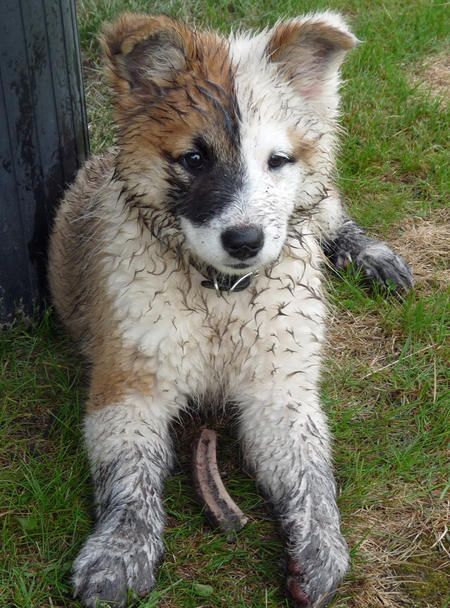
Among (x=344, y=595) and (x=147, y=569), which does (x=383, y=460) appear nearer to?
(x=344, y=595)

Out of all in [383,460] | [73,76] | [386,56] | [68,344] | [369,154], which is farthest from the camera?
[386,56]

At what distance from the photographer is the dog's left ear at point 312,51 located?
309 cm

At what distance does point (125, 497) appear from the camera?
3.04 meters

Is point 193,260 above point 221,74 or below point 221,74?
below

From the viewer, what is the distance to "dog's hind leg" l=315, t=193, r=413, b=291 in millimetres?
4391

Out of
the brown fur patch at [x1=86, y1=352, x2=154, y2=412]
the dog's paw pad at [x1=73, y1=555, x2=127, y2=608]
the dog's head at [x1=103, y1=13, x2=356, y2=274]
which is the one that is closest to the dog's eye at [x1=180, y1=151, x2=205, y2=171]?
the dog's head at [x1=103, y1=13, x2=356, y2=274]

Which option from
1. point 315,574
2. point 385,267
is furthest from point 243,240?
point 385,267

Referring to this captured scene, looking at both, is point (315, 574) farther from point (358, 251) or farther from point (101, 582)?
point (358, 251)

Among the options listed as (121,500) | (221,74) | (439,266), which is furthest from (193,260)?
(439,266)

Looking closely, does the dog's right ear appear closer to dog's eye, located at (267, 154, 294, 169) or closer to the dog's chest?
dog's eye, located at (267, 154, 294, 169)

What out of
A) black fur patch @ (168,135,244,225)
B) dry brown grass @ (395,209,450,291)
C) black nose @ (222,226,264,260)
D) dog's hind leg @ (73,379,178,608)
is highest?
black fur patch @ (168,135,244,225)

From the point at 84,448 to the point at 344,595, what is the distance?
44.3 inches

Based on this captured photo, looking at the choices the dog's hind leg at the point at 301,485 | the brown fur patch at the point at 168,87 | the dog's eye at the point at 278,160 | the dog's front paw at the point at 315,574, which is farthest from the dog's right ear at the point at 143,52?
the dog's front paw at the point at 315,574

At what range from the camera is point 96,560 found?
285 centimetres
